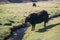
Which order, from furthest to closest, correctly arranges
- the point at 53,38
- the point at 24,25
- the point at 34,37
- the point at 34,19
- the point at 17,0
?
the point at 17,0 → the point at 24,25 → the point at 34,19 → the point at 34,37 → the point at 53,38

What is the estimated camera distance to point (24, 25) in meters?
36.0

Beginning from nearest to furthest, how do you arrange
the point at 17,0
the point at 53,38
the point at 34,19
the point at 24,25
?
the point at 53,38, the point at 34,19, the point at 24,25, the point at 17,0

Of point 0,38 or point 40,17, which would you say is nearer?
point 0,38

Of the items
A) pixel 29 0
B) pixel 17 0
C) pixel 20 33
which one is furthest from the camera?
pixel 29 0

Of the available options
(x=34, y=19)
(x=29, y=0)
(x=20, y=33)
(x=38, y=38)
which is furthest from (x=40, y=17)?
(x=29, y=0)

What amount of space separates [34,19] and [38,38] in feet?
17.3

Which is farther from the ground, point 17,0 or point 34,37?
point 34,37

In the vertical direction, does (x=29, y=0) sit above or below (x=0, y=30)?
below

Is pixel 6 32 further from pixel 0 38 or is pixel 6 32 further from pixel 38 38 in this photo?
pixel 38 38

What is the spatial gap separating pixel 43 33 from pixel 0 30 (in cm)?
753

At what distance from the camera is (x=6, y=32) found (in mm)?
29062

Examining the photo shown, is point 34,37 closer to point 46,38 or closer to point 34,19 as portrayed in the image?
point 46,38

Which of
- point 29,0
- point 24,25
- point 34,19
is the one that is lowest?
point 29,0

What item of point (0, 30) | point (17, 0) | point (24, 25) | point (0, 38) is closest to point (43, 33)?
point (0, 38)
